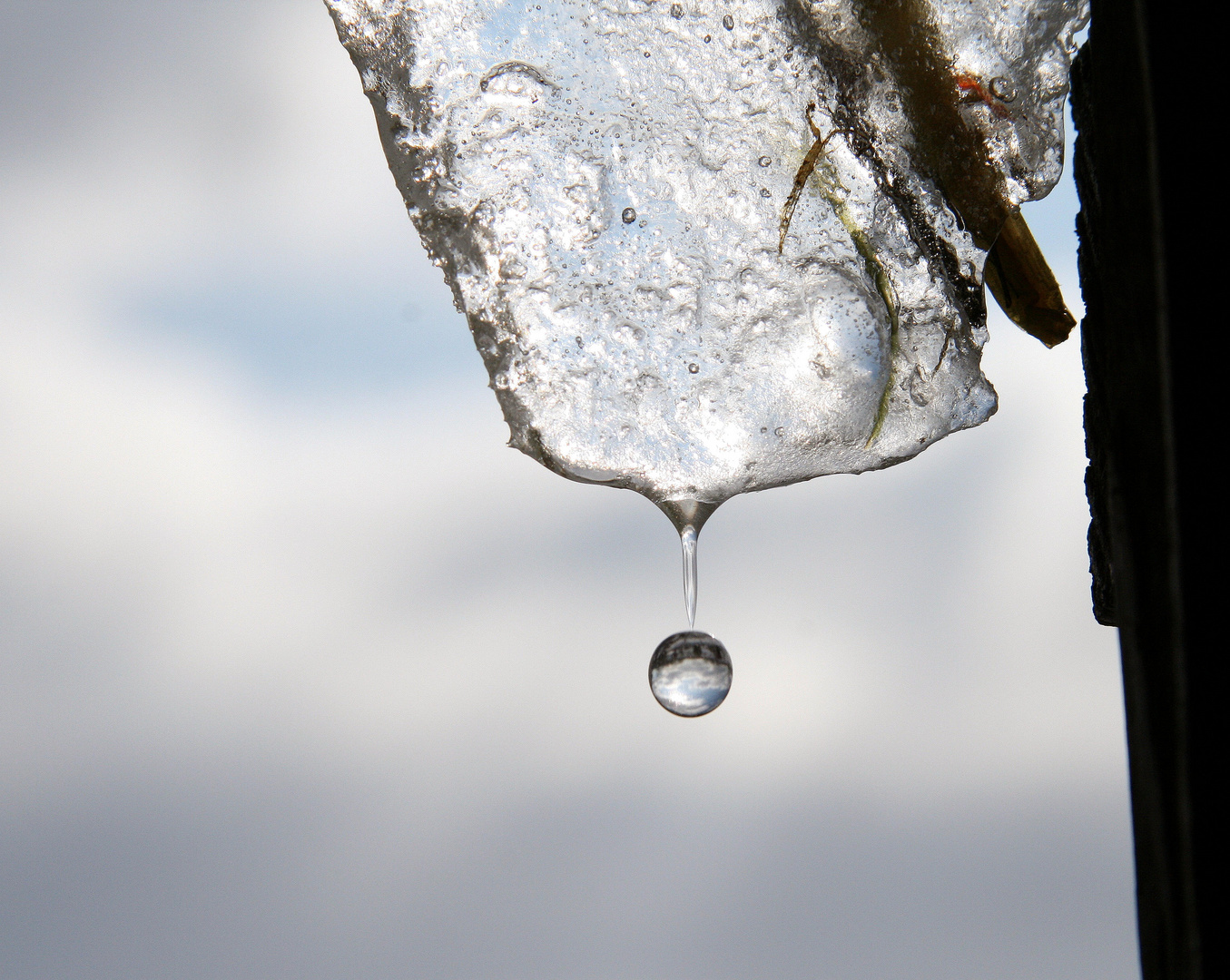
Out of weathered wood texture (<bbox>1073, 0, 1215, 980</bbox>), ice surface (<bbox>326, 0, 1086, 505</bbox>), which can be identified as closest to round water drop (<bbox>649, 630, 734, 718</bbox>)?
ice surface (<bbox>326, 0, 1086, 505</bbox>)

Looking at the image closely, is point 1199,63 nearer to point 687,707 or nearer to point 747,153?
point 747,153

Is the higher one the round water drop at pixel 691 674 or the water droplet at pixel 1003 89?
the water droplet at pixel 1003 89

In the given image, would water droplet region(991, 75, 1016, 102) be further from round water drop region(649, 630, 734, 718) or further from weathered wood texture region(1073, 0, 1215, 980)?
round water drop region(649, 630, 734, 718)

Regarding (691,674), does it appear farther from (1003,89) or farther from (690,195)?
(1003,89)

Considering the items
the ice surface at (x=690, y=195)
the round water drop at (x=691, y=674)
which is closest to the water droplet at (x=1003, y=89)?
the ice surface at (x=690, y=195)

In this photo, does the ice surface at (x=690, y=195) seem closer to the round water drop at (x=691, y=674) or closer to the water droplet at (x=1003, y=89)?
the water droplet at (x=1003, y=89)

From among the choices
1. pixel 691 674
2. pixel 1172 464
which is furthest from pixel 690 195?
pixel 1172 464

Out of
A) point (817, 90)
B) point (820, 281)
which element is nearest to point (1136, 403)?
point (820, 281)
